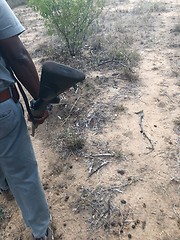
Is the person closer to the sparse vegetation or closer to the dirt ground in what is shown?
the dirt ground

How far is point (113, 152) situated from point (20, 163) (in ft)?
4.35

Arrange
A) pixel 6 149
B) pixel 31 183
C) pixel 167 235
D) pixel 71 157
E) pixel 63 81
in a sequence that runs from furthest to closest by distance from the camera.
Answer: pixel 71 157
pixel 167 235
pixel 31 183
pixel 6 149
pixel 63 81

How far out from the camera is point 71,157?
3117 millimetres

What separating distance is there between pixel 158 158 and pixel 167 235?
0.82m

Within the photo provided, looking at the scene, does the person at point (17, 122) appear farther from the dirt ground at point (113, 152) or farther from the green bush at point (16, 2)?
the green bush at point (16, 2)

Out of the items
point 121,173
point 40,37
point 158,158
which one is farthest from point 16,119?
point 40,37

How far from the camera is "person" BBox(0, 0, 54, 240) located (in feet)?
5.36

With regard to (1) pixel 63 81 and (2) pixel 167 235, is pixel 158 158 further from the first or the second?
(1) pixel 63 81

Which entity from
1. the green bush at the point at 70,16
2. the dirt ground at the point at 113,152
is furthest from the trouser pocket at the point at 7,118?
the green bush at the point at 70,16

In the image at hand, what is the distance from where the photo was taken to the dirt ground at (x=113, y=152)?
2469 millimetres

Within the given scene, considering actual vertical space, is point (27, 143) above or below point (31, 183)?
above

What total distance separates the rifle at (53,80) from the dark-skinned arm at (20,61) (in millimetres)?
74

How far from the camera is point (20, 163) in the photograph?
1.93 meters

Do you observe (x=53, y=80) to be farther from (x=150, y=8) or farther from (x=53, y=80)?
(x=150, y=8)
